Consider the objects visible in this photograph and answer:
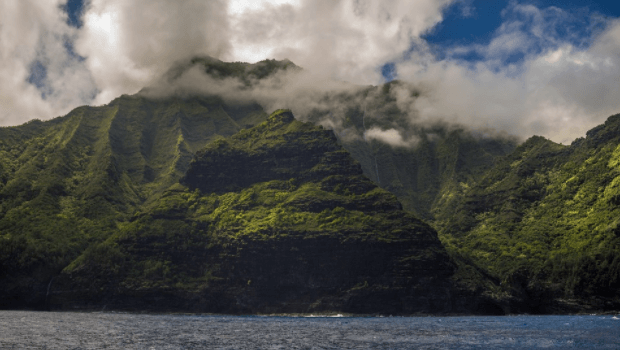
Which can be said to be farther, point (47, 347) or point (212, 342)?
point (212, 342)

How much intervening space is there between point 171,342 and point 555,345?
81.1m

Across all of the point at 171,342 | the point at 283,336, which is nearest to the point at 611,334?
the point at 283,336

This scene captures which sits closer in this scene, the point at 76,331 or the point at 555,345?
the point at 555,345

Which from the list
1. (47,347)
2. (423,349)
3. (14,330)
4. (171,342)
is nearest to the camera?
(47,347)

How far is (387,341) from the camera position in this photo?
133 meters

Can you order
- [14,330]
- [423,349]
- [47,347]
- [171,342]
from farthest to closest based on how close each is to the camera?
[14,330]
[171,342]
[423,349]
[47,347]

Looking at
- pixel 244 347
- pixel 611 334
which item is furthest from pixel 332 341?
pixel 611 334

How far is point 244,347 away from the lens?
117 m

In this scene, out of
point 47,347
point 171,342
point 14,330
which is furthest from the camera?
point 14,330

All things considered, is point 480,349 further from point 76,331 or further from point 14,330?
point 14,330

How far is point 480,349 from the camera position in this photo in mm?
116438

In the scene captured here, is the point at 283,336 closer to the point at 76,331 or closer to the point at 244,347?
the point at 244,347

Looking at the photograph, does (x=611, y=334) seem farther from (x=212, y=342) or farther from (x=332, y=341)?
(x=212, y=342)

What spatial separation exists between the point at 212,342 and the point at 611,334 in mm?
98274
